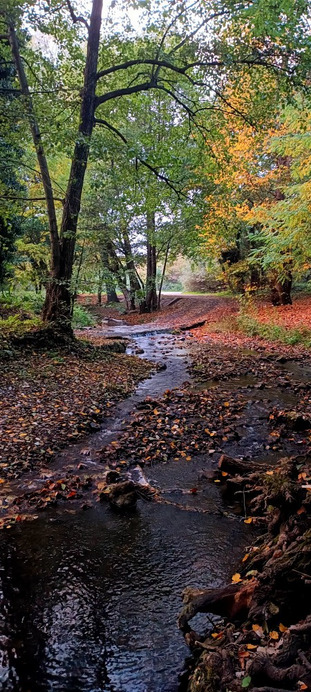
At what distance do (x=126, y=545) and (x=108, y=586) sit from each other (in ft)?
1.64

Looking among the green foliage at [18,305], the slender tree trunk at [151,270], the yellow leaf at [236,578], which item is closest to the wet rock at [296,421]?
the yellow leaf at [236,578]

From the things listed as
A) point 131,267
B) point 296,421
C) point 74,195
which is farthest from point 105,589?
point 131,267

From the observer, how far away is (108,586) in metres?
2.94

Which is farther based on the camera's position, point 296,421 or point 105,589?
point 296,421

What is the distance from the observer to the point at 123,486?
4.14 metres

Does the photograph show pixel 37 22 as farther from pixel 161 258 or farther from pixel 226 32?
pixel 161 258

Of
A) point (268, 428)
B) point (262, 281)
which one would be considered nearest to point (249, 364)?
point (268, 428)

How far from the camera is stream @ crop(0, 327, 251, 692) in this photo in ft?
7.39

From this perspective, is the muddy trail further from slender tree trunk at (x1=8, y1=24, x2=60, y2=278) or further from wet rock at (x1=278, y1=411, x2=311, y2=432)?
slender tree trunk at (x1=8, y1=24, x2=60, y2=278)

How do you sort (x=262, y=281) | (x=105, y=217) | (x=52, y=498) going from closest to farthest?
1. (x=52, y=498)
2. (x=105, y=217)
3. (x=262, y=281)

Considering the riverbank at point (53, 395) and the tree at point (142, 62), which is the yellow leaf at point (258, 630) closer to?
the riverbank at point (53, 395)

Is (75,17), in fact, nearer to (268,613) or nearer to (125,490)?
(125,490)

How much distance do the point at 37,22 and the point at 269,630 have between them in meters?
11.2

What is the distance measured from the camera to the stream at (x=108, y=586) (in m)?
2.25
